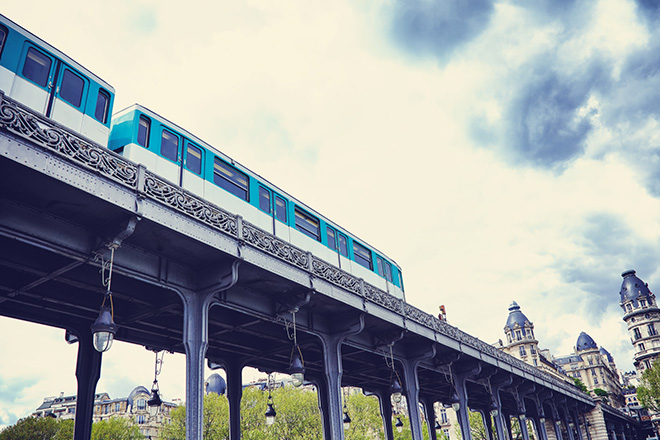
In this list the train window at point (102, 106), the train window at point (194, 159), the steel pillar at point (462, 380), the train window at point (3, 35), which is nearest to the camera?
the train window at point (3, 35)

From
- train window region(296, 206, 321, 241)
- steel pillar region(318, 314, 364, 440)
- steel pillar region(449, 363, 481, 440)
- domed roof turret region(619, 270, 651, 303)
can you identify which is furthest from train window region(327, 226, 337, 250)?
domed roof turret region(619, 270, 651, 303)

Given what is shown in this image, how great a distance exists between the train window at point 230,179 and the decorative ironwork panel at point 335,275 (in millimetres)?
3715

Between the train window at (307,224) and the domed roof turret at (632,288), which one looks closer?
the train window at (307,224)

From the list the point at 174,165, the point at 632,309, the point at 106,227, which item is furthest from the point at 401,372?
the point at 632,309

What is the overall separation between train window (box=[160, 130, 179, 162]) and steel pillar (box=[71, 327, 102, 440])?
7.04 metres

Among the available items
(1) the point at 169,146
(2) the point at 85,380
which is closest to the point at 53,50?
(1) the point at 169,146

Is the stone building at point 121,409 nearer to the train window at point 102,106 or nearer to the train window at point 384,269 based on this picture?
the train window at point 384,269

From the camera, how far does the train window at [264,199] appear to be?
19.1 metres

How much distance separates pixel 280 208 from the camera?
66.3 feet

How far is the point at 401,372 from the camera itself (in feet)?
92.6

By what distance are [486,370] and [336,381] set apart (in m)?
18.4

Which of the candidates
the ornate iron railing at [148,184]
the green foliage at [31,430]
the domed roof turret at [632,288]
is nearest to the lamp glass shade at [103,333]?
the ornate iron railing at [148,184]

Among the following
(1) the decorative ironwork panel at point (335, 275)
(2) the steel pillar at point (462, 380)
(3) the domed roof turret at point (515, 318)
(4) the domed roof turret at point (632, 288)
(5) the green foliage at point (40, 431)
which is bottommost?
(2) the steel pillar at point (462, 380)

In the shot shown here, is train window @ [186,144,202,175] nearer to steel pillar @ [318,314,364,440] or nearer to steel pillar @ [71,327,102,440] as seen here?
steel pillar @ [71,327,102,440]
